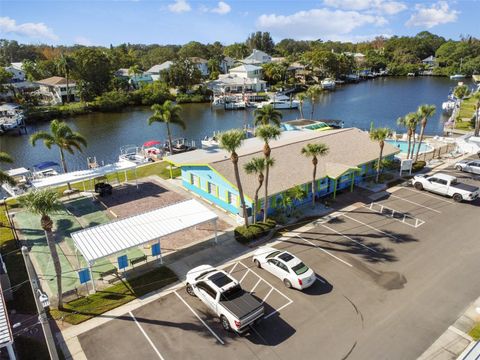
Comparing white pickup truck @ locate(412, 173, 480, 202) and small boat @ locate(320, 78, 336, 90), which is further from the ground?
small boat @ locate(320, 78, 336, 90)

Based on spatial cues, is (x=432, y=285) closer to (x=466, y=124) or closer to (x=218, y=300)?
(x=218, y=300)

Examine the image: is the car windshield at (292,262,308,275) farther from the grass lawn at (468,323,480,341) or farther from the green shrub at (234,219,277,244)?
the grass lawn at (468,323,480,341)

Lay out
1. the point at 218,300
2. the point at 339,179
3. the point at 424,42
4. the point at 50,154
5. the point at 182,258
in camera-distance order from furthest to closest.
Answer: the point at 424,42 < the point at 50,154 < the point at 339,179 < the point at 182,258 < the point at 218,300

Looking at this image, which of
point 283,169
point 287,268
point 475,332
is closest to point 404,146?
point 283,169

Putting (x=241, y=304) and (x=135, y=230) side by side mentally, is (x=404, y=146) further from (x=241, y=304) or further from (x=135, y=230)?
(x=241, y=304)

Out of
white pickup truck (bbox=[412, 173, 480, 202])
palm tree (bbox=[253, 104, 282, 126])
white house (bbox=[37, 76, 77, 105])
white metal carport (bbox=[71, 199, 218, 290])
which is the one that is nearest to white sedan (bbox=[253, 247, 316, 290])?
white metal carport (bbox=[71, 199, 218, 290])

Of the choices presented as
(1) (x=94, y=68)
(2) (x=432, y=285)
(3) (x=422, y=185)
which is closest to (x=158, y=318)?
(2) (x=432, y=285)

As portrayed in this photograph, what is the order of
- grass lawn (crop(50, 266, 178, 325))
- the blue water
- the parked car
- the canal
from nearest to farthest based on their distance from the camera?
grass lawn (crop(50, 266, 178, 325)) < the parked car < the blue water < the canal
